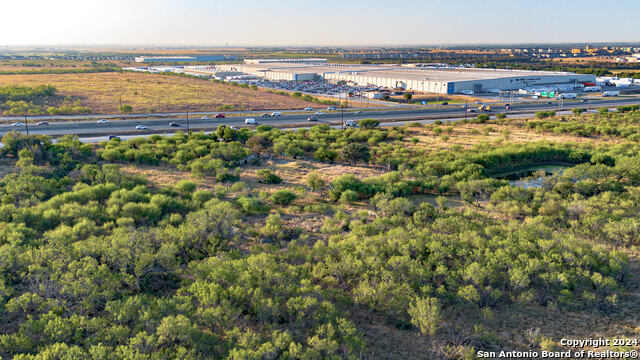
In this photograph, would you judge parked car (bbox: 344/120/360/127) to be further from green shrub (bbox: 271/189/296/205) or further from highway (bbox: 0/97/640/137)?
green shrub (bbox: 271/189/296/205)

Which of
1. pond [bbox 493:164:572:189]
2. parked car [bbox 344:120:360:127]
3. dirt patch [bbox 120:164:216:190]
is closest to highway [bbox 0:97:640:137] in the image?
parked car [bbox 344:120:360:127]

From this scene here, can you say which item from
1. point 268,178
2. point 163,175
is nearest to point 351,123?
point 268,178

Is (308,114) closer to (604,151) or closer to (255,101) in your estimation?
(255,101)

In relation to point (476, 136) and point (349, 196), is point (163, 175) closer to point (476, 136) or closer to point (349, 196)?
point (349, 196)

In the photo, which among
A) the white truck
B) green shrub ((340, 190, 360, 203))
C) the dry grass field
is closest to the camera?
green shrub ((340, 190, 360, 203))

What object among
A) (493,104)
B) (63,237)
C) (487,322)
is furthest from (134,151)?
(493,104)

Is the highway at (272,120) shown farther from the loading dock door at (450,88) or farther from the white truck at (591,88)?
the white truck at (591,88)

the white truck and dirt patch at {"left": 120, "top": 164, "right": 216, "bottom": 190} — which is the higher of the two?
the white truck
